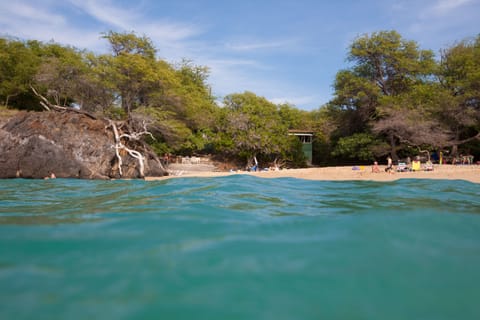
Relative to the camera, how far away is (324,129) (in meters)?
28.5

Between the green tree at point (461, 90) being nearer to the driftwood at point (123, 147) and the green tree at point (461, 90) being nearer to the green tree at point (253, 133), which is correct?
the green tree at point (253, 133)

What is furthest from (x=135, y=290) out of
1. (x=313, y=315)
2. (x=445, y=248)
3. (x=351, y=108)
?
(x=351, y=108)

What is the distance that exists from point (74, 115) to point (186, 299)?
15.1 m

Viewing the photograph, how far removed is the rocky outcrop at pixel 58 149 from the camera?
490 inches

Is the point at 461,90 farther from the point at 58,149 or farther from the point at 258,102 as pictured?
the point at 58,149

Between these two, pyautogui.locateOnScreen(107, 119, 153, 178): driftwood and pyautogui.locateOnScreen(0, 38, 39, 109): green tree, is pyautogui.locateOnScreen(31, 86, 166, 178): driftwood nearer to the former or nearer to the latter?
pyautogui.locateOnScreen(107, 119, 153, 178): driftwood

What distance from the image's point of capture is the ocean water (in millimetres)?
1581

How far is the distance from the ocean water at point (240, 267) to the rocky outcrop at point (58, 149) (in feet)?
33.5

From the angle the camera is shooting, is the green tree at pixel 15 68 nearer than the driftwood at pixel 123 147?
No

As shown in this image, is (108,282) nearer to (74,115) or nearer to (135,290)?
(135,290)

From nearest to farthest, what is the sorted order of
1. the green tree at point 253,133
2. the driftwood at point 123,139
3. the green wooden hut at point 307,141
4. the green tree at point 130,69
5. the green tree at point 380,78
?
the driftwood at point 123,139 → the green tree at point 130,69 → the green tree at point 380,78 → the green tree at point 253,133 → the green wooden hut at point 307,141

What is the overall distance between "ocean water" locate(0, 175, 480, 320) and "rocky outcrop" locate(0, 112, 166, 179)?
10213 millimetres

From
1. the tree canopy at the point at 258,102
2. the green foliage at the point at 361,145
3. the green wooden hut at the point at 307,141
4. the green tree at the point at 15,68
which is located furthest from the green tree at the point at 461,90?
the green tree at the point at 15,68

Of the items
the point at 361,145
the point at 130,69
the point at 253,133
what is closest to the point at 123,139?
the point at 130,69
